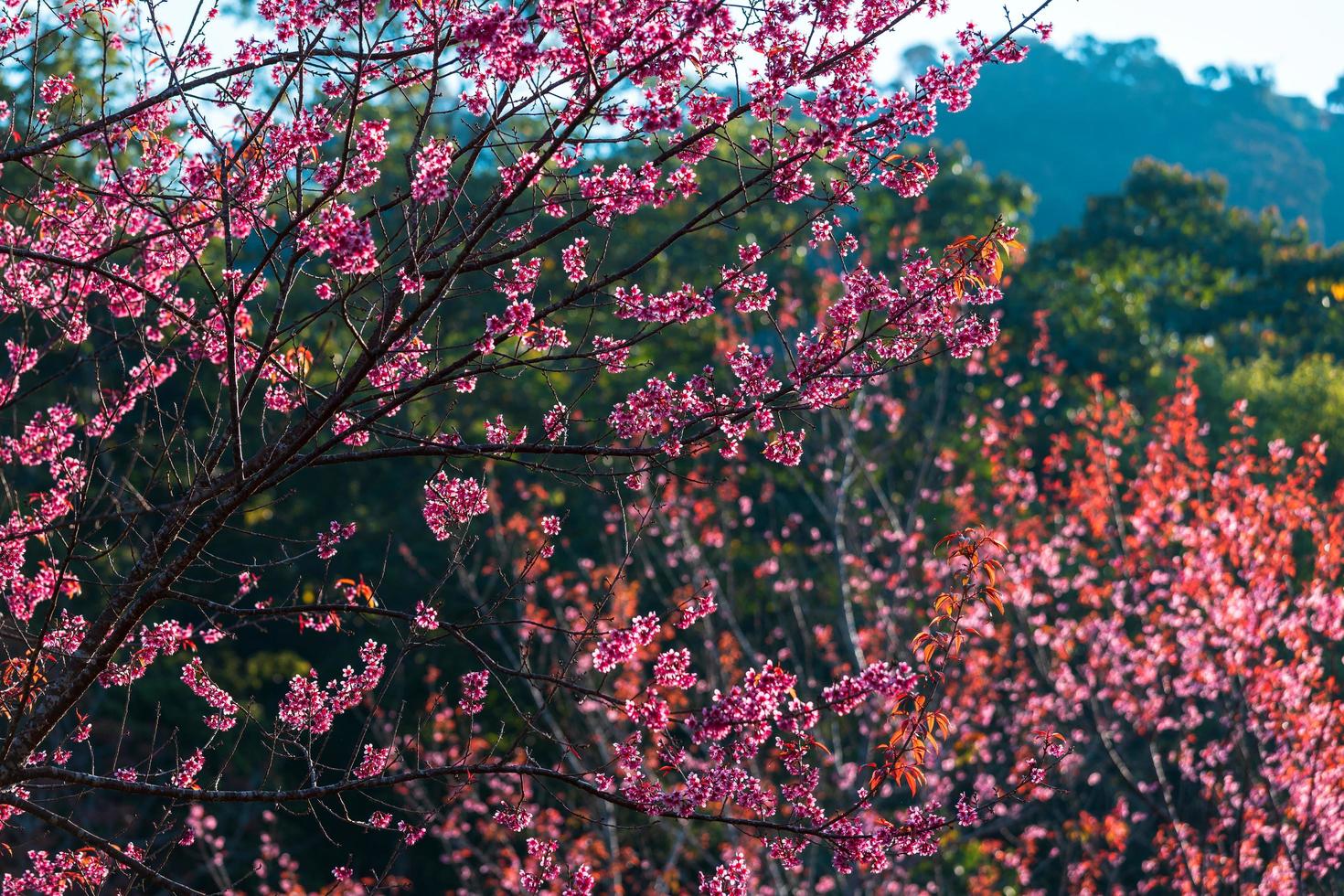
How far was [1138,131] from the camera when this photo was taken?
2692 inches

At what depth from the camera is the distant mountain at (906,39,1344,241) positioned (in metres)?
61.1

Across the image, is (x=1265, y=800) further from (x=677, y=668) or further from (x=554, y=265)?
(x=554, y=265)

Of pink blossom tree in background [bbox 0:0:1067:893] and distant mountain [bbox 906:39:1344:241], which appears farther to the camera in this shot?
distant mountain [bbox 906:39:1344:241]

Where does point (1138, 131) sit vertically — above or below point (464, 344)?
above

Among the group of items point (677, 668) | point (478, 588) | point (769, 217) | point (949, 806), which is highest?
point (769, 217)

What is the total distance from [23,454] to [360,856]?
13440mm

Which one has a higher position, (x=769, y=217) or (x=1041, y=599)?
(x=769, y=217)

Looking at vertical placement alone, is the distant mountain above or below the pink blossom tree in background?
above

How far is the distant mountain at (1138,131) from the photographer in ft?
200

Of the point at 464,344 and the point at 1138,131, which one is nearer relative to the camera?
the point at 464,344

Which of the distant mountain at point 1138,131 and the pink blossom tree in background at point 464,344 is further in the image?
the distant mountain at point 1138,131

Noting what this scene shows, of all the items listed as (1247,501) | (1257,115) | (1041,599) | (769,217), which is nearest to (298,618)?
(1247,501)

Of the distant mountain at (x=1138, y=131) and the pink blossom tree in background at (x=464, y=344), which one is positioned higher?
the distant mountain at (x=1138, y=131)

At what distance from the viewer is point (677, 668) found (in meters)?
3.71
